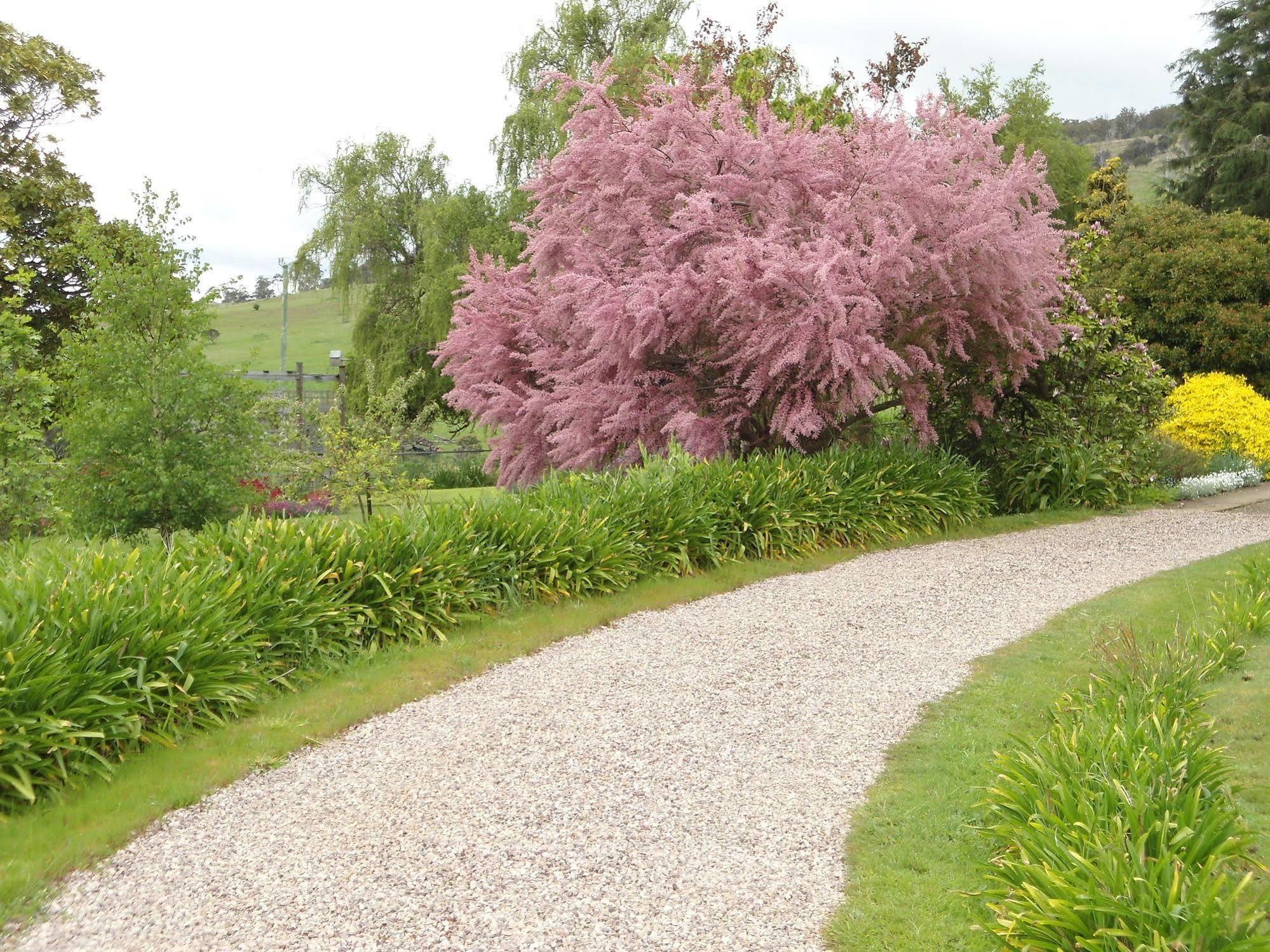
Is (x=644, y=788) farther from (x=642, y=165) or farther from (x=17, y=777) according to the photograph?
(x=642, y=165)

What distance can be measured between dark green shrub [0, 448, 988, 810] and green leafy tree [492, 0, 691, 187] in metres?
15.2

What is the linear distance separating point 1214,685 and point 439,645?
443 cm

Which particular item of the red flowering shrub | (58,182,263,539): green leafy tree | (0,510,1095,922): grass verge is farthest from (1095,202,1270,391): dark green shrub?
A: (58,182,263,539): green leafy tree

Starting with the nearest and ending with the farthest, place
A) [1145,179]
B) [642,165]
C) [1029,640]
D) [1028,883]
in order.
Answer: [1028,883] → [1029,640] → [642,165] → [1145,179]

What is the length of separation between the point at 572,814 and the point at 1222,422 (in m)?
14.6

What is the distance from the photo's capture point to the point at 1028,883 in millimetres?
3084

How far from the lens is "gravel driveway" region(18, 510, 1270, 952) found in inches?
130

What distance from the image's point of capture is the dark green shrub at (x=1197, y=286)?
51.0 feet

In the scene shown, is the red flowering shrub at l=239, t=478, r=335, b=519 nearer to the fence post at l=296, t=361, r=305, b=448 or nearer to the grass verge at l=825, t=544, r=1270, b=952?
the fence post at l=296, t=361, r=305, b=448

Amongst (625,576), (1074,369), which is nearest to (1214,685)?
(625,576)

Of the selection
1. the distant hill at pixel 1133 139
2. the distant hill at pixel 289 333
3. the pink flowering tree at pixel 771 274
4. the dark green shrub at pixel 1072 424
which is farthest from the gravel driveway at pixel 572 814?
the distant hill at pixel 1133 139

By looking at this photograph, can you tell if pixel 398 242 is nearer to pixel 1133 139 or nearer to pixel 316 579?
pixel 316 579

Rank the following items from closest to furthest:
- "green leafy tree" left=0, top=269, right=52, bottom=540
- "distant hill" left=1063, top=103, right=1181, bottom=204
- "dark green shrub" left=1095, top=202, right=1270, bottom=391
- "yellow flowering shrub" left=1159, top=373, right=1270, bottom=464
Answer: "green leafy tree" left=0, top=269, right=52, bottom=540, "yellow flowering shrub" left=1159, top=373, right=1270, bottom=464, "dark green shrub" left=1095, top=202, right=1270, bottom=391, "distant hill" left=1063, top=103, right=1181, bottom=204

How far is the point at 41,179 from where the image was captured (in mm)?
18125
